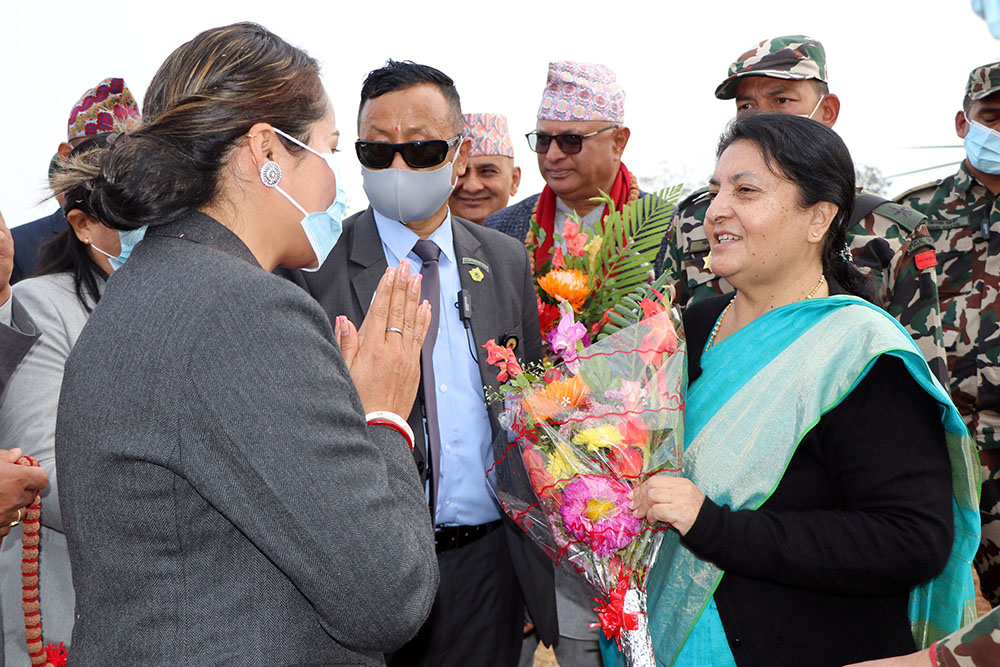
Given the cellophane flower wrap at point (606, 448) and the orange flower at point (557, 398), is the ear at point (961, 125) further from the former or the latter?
the orange flower at point (557, 398)

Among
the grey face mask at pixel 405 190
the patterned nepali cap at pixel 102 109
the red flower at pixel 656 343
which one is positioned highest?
the patterned nepali cap at pixel 102 109

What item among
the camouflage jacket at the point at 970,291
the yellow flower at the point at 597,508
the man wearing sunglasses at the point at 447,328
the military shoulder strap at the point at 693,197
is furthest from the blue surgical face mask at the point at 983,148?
the yellow flower at the point at 597,508

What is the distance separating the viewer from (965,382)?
13.4 ft

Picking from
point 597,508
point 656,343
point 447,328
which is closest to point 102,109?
point 447,328

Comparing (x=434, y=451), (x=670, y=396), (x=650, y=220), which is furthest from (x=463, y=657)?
(x=650, y=220)

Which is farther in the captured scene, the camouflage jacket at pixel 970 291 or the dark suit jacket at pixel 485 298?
the camouflage jacket at pixel 970 291

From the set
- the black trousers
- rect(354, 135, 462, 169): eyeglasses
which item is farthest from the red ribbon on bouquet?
rect(354, 135, 462, 169): eyeglasses

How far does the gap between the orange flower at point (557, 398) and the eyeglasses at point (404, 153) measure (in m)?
1.31

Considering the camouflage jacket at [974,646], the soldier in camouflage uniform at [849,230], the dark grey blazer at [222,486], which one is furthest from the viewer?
the soldier in camouflage uniform at [849,230]

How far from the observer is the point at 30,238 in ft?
13.7

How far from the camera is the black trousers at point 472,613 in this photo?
284cm

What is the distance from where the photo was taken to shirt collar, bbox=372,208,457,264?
10.1 feet

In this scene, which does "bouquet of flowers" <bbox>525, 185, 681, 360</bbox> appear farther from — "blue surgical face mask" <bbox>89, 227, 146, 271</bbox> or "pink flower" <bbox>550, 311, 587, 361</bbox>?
"blue surgical face mask" <bbox>89, 227, 146, 271</bbox>

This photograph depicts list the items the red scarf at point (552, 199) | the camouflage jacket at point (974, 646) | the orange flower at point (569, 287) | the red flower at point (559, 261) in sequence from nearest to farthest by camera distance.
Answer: the camouflage jacket at point (974, 646), the orange flower at point (569, 287), the red flower at point (559, 261), the red scarf at point (552, 199)
